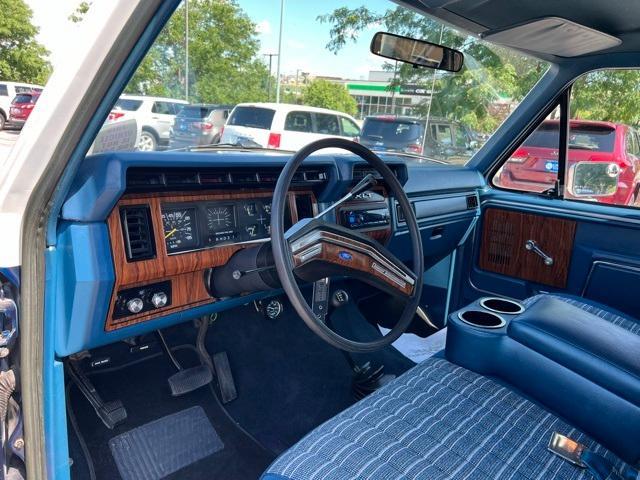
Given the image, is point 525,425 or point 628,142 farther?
point 628,142

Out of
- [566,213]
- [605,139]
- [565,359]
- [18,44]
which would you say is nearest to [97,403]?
[18,44]

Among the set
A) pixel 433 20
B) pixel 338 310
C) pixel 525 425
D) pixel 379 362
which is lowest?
pixel 379 362

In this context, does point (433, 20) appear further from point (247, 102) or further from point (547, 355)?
point (547, 355)

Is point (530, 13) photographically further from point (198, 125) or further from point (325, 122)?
point (198, 125)

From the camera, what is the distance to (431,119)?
2592mm

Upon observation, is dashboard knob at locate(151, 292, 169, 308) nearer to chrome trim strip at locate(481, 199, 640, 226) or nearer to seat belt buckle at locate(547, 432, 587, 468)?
seat belt buckle at locate(547, 432, 587, 468)

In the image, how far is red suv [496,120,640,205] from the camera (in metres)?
2.58

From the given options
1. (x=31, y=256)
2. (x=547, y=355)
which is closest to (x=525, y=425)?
(x=547, y=355)

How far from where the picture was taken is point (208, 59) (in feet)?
4.86

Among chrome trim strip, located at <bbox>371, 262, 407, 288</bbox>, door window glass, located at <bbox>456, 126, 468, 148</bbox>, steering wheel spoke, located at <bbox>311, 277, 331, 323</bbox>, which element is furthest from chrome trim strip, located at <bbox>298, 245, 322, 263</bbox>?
door window glass, located at <bbox>456, 126, 468, 148</bbox>

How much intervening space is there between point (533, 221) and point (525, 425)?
1623 millimetres

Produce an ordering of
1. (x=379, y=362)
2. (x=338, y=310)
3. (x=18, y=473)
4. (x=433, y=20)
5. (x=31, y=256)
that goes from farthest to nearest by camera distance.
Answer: (x=338, y=310), (x=379, y=362), (x=433, y=20), (x=18, y=473), (x=31, y=256)

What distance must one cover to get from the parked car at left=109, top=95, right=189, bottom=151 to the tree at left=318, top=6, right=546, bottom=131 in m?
0.90

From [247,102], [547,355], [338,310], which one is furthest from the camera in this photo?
[338,310]
